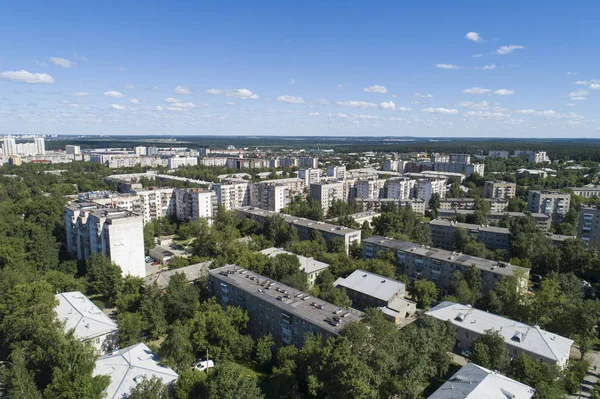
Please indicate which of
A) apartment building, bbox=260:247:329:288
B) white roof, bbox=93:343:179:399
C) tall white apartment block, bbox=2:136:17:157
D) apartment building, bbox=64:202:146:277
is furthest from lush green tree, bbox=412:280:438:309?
tall white apartment block, bbox=2:136:17:157

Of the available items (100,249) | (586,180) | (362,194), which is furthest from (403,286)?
(586,180)

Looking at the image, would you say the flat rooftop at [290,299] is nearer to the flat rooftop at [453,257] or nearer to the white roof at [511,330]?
the white roof at [511,330]

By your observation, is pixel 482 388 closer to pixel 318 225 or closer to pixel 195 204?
pixel 318 225

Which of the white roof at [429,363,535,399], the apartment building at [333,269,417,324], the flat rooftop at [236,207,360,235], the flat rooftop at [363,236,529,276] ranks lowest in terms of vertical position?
the apartment building at [333,269,417,324]

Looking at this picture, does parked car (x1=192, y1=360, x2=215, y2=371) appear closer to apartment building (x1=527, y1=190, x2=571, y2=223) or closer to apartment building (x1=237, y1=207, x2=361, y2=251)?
apartment building (x1=237, y1=207, x2=361, y2=251)

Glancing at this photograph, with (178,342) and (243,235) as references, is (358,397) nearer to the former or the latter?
(178,342)

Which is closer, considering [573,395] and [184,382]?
[184,382]

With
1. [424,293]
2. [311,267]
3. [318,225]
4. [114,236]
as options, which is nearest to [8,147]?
[114,236]
